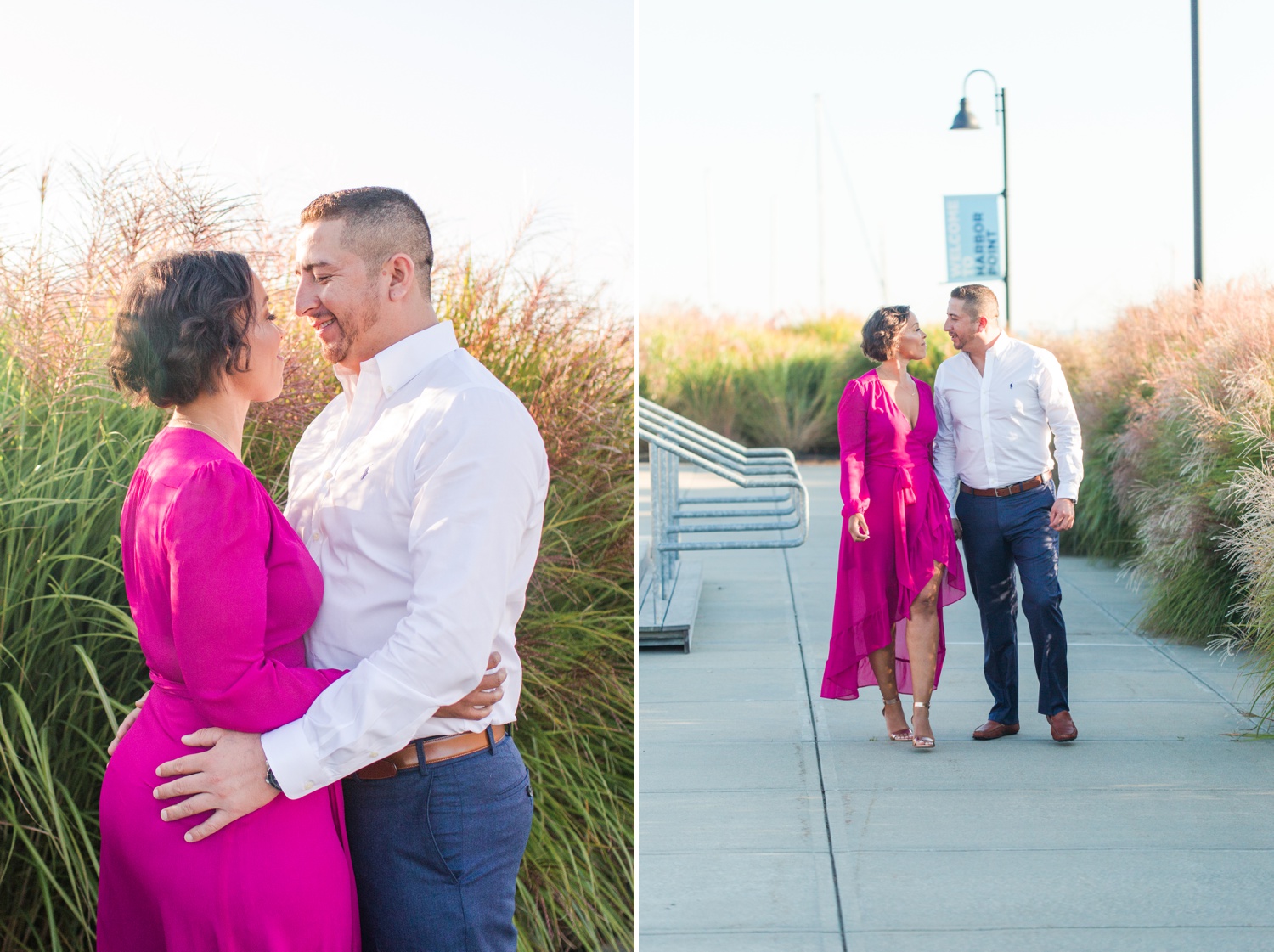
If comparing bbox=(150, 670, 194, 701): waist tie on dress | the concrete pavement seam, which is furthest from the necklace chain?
the concrete pavement seam

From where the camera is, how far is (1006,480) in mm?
5258

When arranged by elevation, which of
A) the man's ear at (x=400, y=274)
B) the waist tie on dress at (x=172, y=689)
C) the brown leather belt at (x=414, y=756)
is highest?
the man's ear at (x=400, y=274)

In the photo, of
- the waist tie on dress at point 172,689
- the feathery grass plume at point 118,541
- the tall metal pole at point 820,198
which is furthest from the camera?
the tall metal pole at point 820,198

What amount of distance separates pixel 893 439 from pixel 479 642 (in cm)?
344

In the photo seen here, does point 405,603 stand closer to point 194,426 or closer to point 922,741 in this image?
point 194,426

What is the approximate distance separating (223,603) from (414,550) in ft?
0.99

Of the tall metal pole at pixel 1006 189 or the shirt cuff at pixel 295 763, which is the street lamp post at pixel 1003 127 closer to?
the tall metal pole at pixel 1006 189

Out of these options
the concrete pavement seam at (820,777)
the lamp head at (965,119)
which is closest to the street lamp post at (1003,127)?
the lamp head at (965,119)

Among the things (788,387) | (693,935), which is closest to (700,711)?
(693,935)

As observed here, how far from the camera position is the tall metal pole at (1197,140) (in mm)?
11539

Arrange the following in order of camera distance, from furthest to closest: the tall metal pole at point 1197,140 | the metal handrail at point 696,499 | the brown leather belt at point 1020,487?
the tall metal pole at point 1197,140 → the metal handrail at point 696,499 → the brown leather belt at point 1020,487

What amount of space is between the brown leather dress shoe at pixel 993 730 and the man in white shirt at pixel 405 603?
3.45 metres

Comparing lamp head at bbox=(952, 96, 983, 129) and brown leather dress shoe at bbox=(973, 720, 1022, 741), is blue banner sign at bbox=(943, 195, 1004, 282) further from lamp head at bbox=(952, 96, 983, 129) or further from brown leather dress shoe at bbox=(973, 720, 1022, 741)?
brown leather dress shoe at bbox=(973, 720, 1022, 741)

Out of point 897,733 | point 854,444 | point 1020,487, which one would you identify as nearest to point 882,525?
point 854,444
